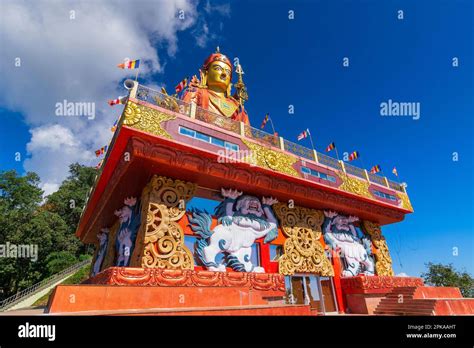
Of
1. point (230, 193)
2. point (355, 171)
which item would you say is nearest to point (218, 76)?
point (230, 193)

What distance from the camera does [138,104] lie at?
771 centimetres

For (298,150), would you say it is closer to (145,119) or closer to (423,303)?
(145,119)

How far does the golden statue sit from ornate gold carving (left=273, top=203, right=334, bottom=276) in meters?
4.89

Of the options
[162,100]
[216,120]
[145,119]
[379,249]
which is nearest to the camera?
[145,119]

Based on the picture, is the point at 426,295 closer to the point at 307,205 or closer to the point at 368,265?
the point at 368,265

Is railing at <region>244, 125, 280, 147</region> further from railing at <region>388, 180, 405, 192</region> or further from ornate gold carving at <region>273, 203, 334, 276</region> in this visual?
railing at <region>388, 180, 405, 192</region>

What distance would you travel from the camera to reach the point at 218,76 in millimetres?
14016

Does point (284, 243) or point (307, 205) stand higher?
point (307, 205)

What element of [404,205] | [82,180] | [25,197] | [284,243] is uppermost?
[82,180]

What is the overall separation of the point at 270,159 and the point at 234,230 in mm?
2755

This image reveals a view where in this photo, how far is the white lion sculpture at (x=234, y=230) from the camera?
8266 mm
